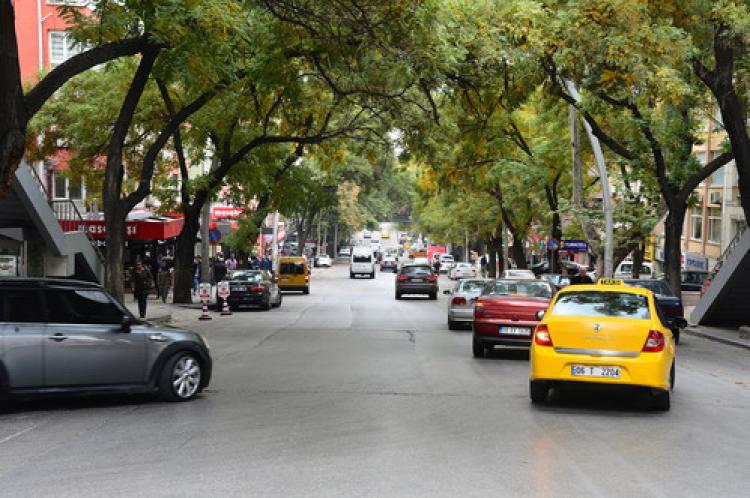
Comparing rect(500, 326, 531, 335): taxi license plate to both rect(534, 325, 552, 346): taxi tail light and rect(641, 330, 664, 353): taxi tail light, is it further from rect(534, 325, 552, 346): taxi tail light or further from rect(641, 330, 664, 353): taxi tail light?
rect(641, 330, 664, 353): taxi tail light

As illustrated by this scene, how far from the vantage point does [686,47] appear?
18766 mm

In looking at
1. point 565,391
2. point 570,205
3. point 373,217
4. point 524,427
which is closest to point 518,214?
point 570,205

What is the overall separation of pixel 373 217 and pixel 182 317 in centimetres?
6630

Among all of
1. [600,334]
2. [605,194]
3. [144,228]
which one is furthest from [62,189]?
[600,334]

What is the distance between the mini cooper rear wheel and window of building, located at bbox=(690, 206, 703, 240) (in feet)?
152

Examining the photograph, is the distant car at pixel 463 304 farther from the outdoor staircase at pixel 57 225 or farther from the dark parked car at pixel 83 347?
the dark parked car at pixel 83 347

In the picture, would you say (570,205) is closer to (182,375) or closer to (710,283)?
(710,283)

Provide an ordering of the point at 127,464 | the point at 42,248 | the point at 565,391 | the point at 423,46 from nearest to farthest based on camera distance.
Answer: the point at 127,464
the point at 565,391
the point at 423,46
the point at 42,248

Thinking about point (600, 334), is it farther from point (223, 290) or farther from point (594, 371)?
point (223, 290)

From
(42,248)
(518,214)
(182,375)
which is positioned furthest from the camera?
(518,214)

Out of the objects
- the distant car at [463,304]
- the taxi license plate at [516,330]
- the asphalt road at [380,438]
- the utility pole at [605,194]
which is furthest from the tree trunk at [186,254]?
the taxi license plate at [516,330]

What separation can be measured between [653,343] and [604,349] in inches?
22.7

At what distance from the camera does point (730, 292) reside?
28234 millimetres

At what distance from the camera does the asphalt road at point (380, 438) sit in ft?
24.5
